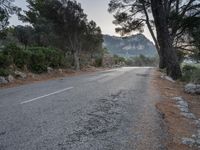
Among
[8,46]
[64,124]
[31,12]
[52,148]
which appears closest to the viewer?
[52,148]

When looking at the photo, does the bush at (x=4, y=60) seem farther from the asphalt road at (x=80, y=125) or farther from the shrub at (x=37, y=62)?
the asphalt road at (x=80, y=125)

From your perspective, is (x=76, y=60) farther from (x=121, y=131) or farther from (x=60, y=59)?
(x=121, y=131)

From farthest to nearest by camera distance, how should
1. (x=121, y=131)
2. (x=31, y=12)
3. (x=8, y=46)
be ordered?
1. (x=31, y=12)
2. (x=8, y=46)
3. (x=121, y=131)

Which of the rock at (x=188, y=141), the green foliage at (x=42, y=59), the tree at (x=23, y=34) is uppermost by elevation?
the tree at (x=23, y=34)

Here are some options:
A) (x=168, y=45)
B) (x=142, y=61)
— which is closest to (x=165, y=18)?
(x=168, y=45)

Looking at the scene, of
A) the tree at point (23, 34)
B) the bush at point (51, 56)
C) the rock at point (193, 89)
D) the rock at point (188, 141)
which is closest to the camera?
the rock at point (188, 141)

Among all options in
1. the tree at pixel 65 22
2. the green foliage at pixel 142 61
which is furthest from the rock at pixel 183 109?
the green foliage at pixel 142 61

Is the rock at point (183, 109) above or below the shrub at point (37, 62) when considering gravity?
below

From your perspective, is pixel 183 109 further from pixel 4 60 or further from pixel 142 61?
pixel 142 61

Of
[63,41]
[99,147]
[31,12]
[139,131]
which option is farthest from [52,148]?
[31,12]

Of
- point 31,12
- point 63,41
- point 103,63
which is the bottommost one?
point 103,63

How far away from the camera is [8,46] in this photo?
18.0 metres

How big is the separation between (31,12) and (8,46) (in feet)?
60.3

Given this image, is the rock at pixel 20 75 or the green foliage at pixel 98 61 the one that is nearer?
the rock at pixel 20 75
